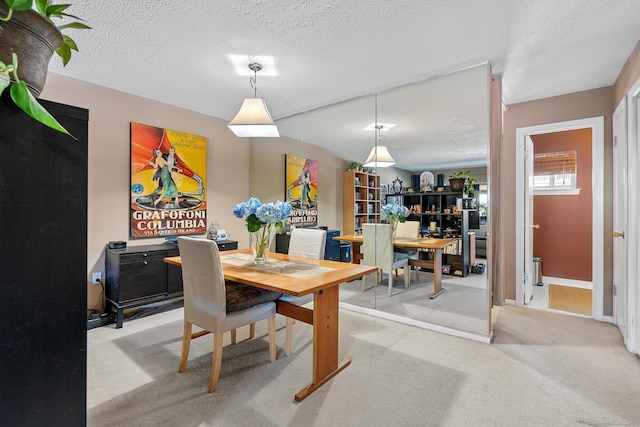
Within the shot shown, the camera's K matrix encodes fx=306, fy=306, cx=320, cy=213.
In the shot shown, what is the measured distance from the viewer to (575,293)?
13.5ft

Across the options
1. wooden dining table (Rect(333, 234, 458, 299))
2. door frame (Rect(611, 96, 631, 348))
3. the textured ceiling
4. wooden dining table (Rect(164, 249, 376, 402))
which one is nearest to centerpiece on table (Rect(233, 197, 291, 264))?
wooden dining table (Rect(164, 249, 376, 402))

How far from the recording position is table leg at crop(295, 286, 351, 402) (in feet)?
6.24

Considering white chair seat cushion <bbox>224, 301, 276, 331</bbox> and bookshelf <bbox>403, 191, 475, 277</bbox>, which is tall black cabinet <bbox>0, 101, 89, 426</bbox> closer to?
white chair seat cushion <bbox>224, 301, 276, 331</bbox>

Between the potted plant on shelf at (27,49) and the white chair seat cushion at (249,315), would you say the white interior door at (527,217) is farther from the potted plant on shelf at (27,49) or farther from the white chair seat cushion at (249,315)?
the potted plant on shelf at (27,49)

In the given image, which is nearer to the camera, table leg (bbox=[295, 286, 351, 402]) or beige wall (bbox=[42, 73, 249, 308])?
table leg (bbox=[295, 286, 351, 402])

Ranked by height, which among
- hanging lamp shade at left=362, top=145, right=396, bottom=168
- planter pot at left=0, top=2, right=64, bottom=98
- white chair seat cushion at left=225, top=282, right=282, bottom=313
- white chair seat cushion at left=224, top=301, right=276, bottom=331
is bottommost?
white chair seat cushion at left=224, top=301, right=276, bottom=331

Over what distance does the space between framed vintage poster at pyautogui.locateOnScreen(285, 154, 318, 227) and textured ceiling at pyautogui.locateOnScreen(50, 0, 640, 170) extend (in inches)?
42.6

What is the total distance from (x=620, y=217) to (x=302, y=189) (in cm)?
338

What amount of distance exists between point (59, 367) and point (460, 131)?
3118 mm

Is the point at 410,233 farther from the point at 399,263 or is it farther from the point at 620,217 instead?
the point at 620,217

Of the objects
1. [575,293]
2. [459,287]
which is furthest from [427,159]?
[575,293]

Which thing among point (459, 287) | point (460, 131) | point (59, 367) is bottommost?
point (459, 287)

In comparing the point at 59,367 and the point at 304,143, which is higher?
the point at 304,143

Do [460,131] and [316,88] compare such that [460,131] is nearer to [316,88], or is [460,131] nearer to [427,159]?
[427,159]
